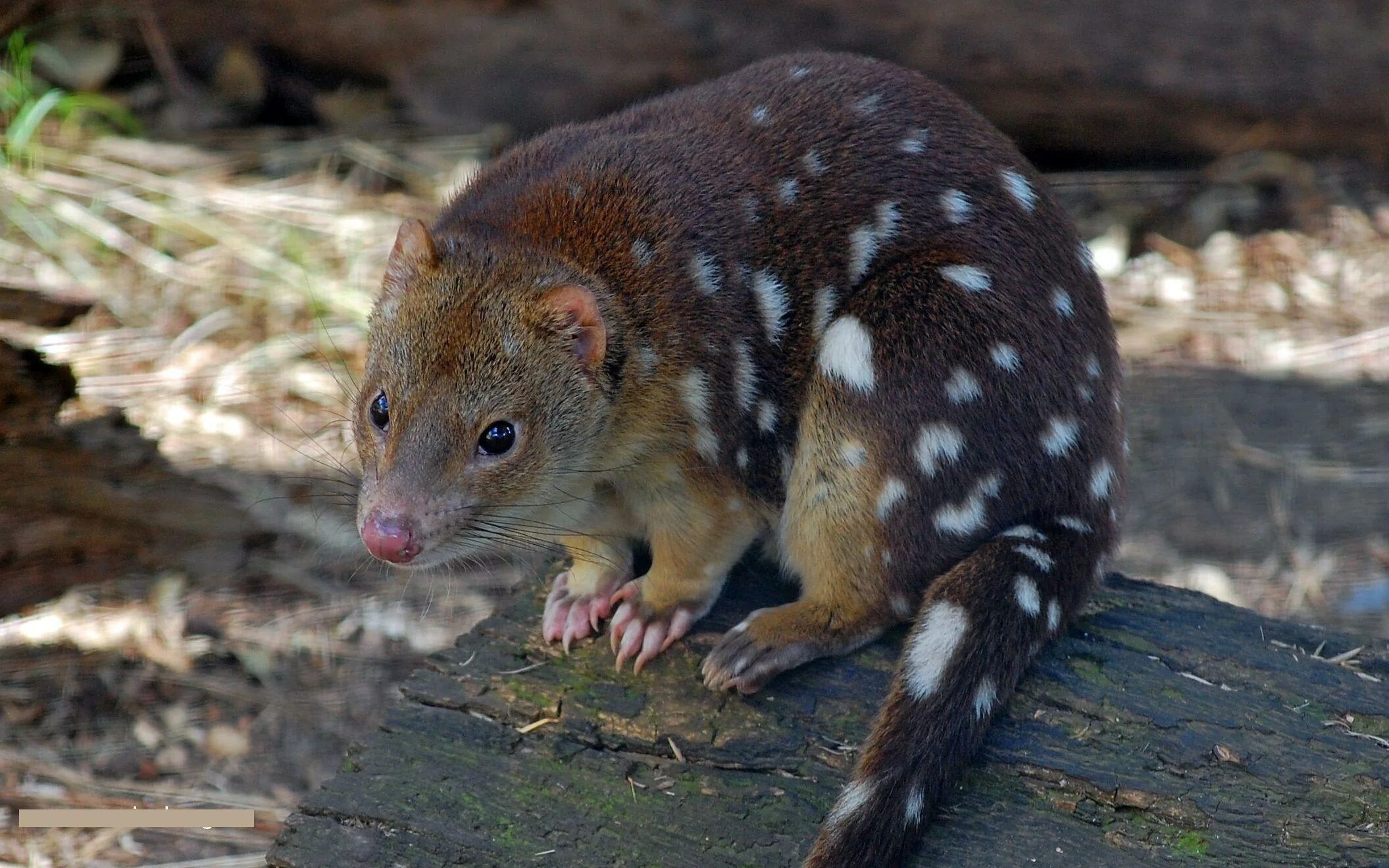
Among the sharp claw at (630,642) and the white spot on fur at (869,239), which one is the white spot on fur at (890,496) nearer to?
the white spot on fur at (869,239)

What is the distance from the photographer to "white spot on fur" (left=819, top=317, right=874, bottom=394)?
3531mm

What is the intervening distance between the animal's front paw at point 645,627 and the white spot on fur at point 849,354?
76 centimetres

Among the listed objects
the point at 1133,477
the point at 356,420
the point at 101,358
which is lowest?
the point at 1133,477

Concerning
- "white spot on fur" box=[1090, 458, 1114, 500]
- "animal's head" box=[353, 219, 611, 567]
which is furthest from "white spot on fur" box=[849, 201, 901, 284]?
"white spot on fur" box=[1090, 458, 1114, 500]

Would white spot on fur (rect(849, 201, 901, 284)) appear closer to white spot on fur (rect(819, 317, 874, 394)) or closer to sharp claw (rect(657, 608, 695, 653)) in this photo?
white spot on fur (rect(819, 317, 874, 394))

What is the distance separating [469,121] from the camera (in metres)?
8.14

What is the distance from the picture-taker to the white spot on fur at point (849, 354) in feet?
11.6

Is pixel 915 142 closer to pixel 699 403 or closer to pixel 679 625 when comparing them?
pixel 699 403

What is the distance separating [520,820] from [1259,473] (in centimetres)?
464

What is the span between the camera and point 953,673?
3248 mm

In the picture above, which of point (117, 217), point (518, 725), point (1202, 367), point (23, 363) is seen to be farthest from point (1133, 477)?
point (117, 217)

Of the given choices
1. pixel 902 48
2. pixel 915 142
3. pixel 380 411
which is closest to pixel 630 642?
pixel 380 411

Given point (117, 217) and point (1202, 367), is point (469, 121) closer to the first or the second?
point (117, 217)

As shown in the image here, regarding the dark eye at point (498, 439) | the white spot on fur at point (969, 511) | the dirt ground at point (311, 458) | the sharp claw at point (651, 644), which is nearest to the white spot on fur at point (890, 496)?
the white spot on fur at point (969, 511)
